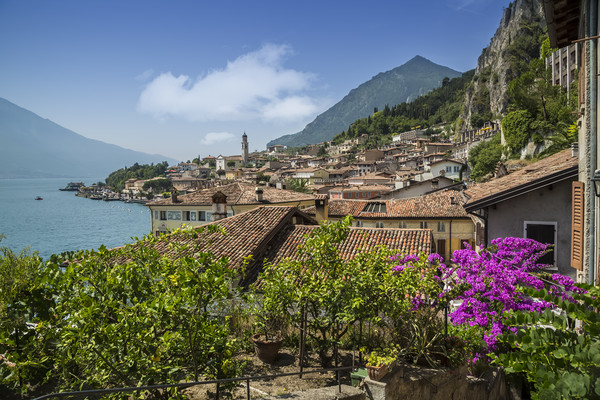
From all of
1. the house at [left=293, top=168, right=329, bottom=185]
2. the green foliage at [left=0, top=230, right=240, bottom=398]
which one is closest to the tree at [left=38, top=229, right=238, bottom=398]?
the green foliage at [left=0, top=230, right=240, bottom=398]

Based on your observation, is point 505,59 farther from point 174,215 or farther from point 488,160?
point 174,215

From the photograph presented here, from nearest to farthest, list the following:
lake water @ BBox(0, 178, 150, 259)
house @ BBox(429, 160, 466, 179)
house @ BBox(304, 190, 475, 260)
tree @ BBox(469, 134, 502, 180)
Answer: house @ BBox(304, 190, 475, 260) < tree @ BBox(469, 134, 502, 180) < lake water @ BBox(0, 178, 150, 259) < house @ BBox(429, 160, 466, 179)

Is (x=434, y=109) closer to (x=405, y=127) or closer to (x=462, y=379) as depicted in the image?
(x=405, y=127)

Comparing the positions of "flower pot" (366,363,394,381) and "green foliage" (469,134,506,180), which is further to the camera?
"green foliage" (469,134,506,180)

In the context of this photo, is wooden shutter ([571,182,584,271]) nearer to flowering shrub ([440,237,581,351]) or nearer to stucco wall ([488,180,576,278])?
flowering shrub ([440,237,581,351])

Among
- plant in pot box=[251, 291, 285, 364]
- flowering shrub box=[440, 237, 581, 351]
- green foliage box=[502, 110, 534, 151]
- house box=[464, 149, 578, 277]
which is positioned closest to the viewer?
plant in pot box=[251, 291, 285, 364]

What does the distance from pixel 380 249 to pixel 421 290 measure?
0.98 m

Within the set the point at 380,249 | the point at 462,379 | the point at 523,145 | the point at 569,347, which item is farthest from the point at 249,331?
the point at 523,145

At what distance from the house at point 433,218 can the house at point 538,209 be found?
774 inches

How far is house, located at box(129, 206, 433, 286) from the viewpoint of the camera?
1392 cm

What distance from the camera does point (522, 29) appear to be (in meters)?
104

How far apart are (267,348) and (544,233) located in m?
8.64

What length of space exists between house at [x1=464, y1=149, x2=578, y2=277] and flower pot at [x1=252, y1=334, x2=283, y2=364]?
24.8 feet

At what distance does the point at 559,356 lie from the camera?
294cm
